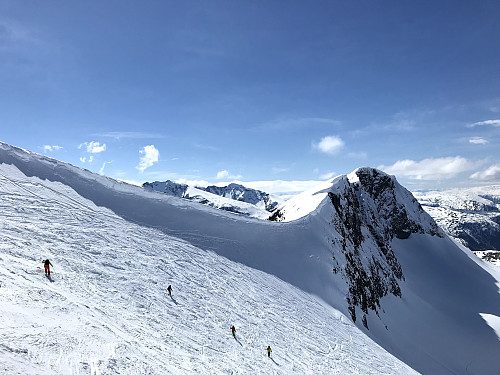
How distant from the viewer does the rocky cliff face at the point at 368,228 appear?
46.3 meters

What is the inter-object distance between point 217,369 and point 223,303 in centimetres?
905

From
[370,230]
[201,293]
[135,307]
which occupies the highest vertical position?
[370,230]

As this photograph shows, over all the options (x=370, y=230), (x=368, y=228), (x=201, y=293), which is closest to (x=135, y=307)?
(x=201, y=293)

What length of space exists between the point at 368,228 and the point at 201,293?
53.7 metres

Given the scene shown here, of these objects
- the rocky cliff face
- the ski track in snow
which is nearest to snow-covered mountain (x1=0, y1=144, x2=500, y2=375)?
the ski track in snow

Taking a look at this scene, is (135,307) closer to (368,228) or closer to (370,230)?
(368,228)

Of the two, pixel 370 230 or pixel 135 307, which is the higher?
pixel 370 230

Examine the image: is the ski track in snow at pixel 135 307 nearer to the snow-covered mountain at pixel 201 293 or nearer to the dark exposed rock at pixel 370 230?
the snow-covered mountain at pixel 201 293

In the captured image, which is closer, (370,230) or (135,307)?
(135,307)

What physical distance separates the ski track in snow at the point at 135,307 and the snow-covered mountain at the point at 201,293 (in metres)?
0.11

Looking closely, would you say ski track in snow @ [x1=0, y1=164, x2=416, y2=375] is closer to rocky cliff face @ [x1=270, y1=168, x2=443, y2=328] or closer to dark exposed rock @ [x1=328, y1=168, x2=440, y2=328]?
rocky cliff face @ [x1=270, y1=168, x2=443, y2=328]

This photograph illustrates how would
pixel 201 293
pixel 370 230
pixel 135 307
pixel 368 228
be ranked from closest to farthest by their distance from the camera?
pixel 135 307, pixel 201 293, pixel 368 228, pixel 370 230

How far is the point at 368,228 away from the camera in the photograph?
6806 cm

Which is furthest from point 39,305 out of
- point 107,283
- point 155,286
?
point 155,286
